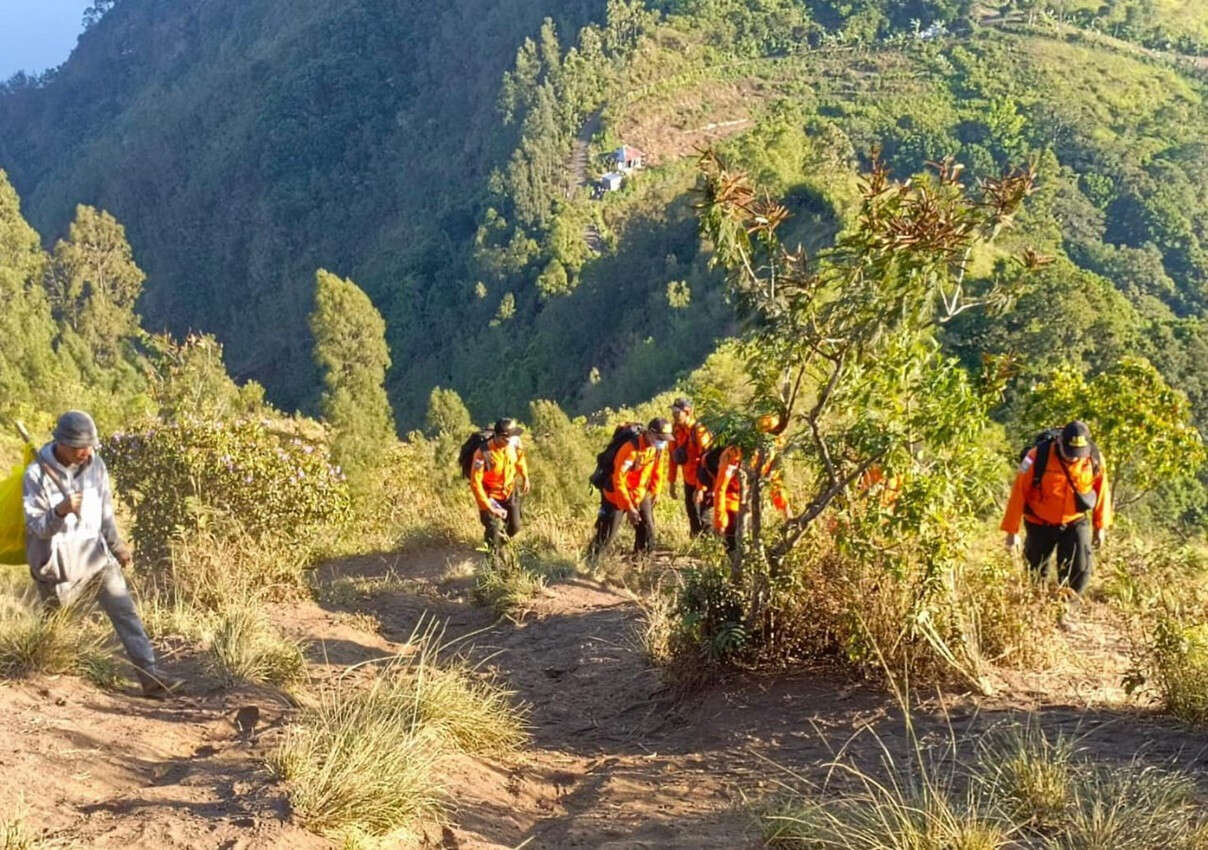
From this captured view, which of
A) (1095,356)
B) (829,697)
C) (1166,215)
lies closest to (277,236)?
(1166,215)

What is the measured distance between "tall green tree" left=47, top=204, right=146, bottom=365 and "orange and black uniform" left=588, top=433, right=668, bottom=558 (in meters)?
43.2

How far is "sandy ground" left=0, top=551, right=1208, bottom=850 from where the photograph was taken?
10.6ft

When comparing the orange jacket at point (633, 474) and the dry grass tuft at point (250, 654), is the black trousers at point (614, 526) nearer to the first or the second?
the orange jacket at point (633, 474)

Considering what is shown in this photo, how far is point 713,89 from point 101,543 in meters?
70.2

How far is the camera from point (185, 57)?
110938 mm

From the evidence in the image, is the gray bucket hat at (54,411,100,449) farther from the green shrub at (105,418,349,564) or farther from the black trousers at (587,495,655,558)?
the black trousers at (587,495,655,558)

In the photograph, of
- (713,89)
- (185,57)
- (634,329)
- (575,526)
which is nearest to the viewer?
(575,526)

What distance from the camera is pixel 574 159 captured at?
65.8m

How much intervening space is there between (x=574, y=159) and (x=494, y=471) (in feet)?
197

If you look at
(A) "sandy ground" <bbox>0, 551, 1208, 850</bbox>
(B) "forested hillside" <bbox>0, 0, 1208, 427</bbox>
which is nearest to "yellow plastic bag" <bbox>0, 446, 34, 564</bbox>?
(A) "sandy ground" <bbox>0, 551, 1208, 850</bbox>

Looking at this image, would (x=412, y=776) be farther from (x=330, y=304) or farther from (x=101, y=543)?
(x=330, y=304)

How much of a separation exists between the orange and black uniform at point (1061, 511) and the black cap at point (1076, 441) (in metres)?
0.04

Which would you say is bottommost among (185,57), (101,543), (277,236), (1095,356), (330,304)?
(1095,356)

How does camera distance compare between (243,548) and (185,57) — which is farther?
(185,57)
